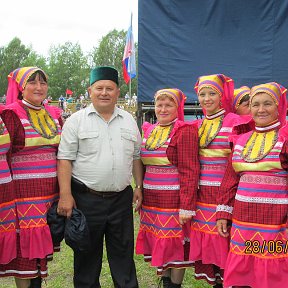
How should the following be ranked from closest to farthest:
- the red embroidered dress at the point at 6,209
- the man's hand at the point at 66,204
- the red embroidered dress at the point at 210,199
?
the red embroidered dress at the point at 6,209, the man's hand at the point at 66,204, the red embroidered dress at the point at 210,199

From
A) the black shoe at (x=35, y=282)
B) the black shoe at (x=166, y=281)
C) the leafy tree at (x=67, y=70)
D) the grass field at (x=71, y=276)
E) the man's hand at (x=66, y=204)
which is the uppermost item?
the leafy tree at (x=67, y=70)

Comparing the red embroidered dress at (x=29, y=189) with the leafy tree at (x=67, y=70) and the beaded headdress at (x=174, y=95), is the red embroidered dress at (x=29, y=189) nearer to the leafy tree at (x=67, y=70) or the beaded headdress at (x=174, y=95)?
the beaded headdress at (x=174, y=95)

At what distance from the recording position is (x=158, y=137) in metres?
3.60

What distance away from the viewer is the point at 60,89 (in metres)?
57.6

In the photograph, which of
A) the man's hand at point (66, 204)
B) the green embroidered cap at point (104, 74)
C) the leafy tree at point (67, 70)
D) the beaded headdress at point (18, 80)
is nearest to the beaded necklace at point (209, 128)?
the green embroidered cap at point (104, 74)

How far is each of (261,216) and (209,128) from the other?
0.92 metres

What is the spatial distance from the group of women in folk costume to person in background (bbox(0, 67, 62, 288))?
2.87 feet

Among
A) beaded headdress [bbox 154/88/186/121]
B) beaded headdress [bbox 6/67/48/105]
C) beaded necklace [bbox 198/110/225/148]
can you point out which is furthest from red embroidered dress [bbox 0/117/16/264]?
beaded necklace [bbox 198/110/225/148]

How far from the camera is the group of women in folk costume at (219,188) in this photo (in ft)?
9.15

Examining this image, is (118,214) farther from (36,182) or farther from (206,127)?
(206,127)

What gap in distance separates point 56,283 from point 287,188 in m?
2.51

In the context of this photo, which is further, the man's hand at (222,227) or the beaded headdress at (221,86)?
the beaded headdress at (221,86)

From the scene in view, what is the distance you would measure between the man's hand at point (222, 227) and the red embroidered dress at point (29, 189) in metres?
1.37
